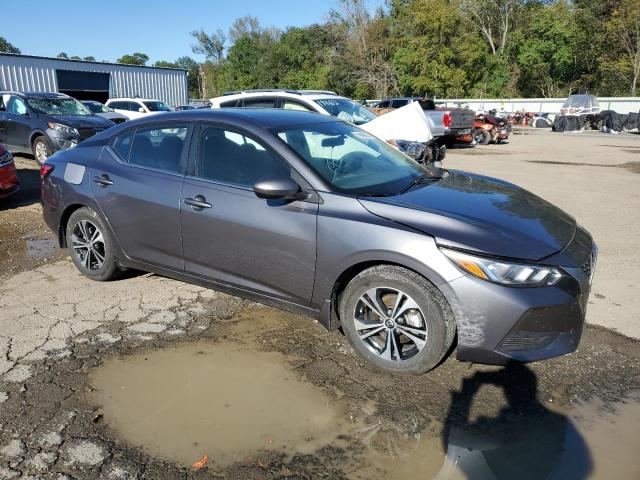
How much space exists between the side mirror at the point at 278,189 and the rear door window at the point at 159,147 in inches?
38.6

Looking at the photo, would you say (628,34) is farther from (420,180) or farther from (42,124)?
(420,180)

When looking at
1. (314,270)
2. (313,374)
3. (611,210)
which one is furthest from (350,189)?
(611,210)

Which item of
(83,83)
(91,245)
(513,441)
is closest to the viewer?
(513,441)

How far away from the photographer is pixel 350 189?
137 inches

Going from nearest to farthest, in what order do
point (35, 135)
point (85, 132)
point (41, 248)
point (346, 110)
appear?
point (41, 248), point (346, 110), point (85, 132), point (35, 135)

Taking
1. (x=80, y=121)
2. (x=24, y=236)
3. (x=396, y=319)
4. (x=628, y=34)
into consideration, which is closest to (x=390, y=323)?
(x=396, y=319)

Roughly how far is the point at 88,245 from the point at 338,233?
2711 millimetres

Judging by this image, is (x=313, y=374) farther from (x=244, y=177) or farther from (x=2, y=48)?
(x=2, y=48)

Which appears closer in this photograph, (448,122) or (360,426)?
(360,426)

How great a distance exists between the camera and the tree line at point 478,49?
46406 millimetres

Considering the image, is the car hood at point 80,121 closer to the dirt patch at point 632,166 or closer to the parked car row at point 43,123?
the parked car row at point 43,123

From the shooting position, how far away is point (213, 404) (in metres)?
2.99

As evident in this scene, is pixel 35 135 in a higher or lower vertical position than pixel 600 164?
higher

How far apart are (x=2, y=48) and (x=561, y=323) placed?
12865 cm
